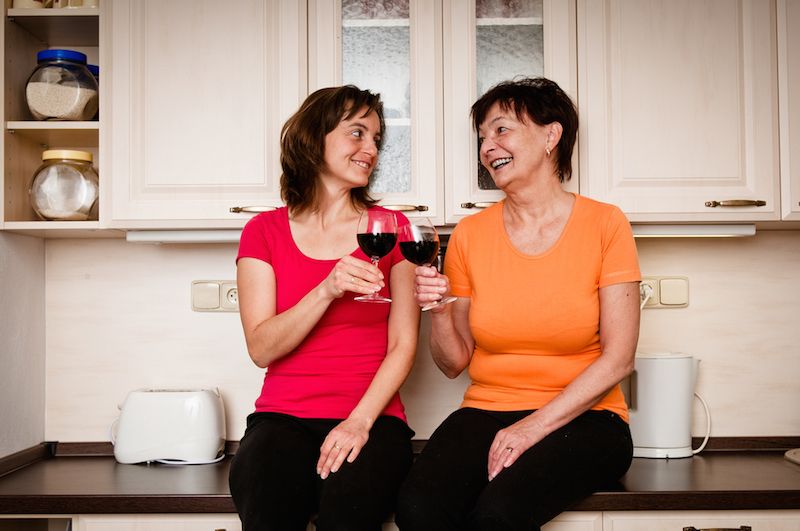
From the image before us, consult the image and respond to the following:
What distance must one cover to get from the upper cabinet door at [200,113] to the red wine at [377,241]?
452 mm

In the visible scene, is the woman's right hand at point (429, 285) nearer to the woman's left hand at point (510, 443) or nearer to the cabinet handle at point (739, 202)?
the woman's left hand at point (510, 443)

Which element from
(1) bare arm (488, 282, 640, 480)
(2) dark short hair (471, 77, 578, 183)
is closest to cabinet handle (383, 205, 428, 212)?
(2) dark short hair (471, 77, 578, 183)

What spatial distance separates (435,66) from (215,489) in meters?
1.14

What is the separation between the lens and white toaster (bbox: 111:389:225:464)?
192cm

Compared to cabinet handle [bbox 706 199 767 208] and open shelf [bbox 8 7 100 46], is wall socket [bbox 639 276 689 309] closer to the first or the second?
cabinet handle [bbox 706 199 767 208]

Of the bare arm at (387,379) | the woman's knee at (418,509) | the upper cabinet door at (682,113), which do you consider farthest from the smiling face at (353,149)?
the woman's knee at (418,509)

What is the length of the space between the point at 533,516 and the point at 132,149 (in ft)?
4.16

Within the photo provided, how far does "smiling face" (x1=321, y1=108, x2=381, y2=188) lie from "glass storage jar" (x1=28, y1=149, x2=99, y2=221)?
65cm

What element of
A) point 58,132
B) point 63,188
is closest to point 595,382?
point 63,188

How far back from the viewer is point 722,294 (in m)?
2.14

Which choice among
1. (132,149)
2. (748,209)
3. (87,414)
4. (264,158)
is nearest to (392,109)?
(264,158)

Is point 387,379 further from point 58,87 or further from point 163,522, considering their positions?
point 58,87

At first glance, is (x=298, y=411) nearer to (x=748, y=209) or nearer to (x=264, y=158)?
(x=264, y=158)

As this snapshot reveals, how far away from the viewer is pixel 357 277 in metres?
1.44
